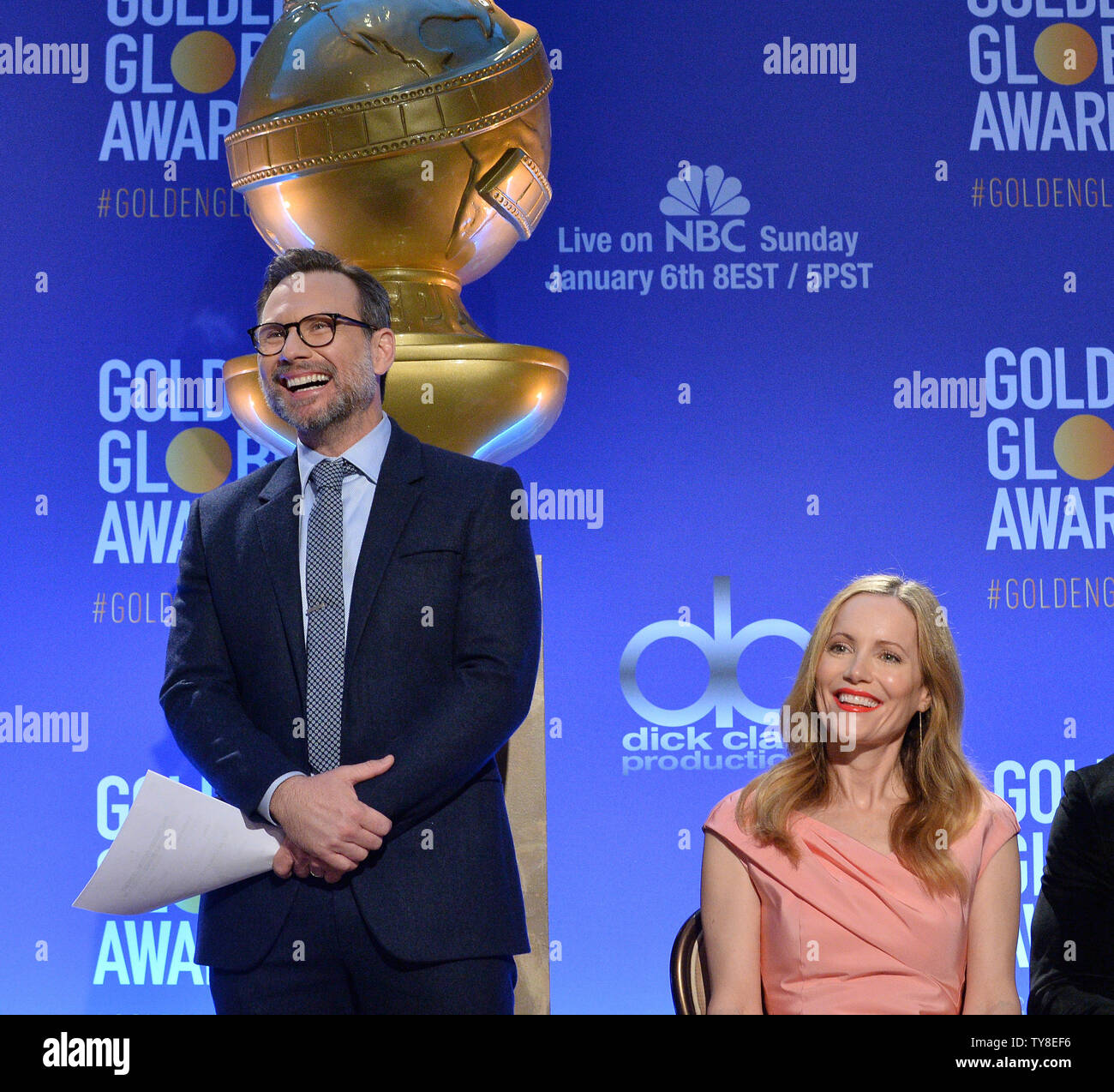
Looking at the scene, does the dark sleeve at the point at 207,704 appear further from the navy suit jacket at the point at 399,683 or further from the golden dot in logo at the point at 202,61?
the golden dot in logo at the point at 202,61

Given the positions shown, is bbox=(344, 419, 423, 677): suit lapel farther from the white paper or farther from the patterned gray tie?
the white paper

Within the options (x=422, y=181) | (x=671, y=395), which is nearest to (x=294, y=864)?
(x=422, y=181)

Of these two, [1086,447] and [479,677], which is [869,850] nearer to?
[479,677]

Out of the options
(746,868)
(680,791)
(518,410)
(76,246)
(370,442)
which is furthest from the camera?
(76,246)

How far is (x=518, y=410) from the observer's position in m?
2.73

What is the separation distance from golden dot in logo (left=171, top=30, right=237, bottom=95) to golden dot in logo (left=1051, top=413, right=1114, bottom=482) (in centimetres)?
267

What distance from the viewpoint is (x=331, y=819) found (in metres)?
1.96

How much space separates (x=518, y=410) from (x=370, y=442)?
499 millimetres

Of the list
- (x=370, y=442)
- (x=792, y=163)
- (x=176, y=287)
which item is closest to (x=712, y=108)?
(x=792, y=163)

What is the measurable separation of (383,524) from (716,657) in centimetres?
184

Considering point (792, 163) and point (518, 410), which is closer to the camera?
point (518, 410)

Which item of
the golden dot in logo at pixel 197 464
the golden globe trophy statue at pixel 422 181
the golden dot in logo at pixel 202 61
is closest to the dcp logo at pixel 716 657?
the golden globe trophy statue at pixel 422 181

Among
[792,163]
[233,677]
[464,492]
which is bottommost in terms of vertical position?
[233,677]

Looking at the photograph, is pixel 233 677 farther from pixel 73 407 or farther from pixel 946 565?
pixel 946 565
